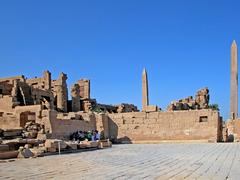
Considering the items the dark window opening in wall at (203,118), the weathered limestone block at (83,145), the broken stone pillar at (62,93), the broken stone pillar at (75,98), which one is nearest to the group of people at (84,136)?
the weathered limestone block at (83,145)

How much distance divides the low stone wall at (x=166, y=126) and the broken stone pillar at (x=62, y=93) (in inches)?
492

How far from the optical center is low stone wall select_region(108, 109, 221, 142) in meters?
20.7

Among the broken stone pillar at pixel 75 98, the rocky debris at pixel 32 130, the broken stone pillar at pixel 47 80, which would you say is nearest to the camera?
the rocky debris at pixel 32 130

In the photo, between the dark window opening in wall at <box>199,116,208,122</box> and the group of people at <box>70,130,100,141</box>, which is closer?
the group of people at <box>70,130,100,141</box>

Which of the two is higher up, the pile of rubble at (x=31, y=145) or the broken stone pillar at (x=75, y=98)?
the broken stone pillar at (x=75, y=98)

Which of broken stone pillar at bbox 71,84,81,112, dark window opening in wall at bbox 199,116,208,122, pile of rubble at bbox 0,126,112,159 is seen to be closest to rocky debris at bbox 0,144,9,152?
pile of rubble at bbox 0,126,112,159

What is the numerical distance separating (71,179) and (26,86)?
95.2 ft

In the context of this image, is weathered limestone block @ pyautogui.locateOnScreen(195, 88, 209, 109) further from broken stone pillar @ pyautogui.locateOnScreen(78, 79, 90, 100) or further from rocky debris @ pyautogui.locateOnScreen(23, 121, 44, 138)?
rocky debris @ pyautogui.locateOnScreen(23, 121, 44, 138)

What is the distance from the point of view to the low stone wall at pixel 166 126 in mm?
20656

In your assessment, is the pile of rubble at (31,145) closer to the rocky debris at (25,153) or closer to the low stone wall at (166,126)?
the rocky debris at (25,153)

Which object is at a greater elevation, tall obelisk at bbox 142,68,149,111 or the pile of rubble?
tall obelisk at bbox 142,68,149,111

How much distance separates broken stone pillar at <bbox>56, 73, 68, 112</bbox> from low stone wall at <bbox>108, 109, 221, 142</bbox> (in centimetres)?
1250

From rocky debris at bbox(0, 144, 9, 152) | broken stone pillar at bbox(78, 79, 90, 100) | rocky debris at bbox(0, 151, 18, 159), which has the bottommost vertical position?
rocky debris at bbox(0, 151, 18, 159)

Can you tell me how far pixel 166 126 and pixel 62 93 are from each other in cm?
Result: 1665
